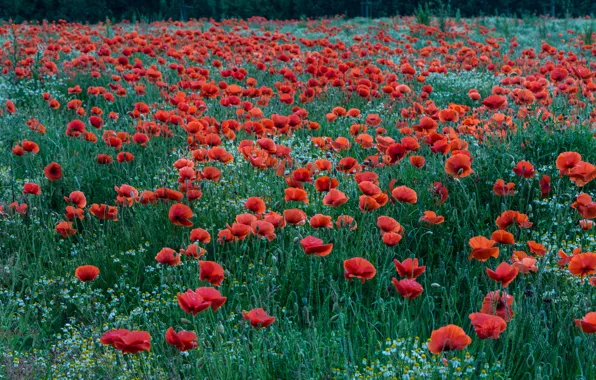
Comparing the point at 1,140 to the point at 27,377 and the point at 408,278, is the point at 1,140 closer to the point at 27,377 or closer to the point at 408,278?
the point at 27,377

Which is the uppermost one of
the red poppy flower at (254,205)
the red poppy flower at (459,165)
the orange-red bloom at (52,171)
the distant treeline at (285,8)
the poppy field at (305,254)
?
the distant treeline at (285,8)

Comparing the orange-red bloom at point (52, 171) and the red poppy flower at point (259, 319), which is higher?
the orange-red bloom at point (52, 171)

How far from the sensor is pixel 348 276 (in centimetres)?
205

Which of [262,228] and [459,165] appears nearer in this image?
[262,228]

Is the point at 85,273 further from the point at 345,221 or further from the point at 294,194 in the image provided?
the point at 345,221

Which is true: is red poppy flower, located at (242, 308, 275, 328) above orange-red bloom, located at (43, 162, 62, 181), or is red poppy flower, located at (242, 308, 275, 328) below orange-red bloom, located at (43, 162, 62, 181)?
below

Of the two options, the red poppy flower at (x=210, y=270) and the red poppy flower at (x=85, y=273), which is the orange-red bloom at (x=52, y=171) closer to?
the red poppy flower at (x=85, y=273)

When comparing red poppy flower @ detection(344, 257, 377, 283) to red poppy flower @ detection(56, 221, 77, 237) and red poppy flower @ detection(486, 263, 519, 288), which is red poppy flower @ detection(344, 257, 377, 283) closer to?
red poppy flower @ detection(486, 263, 519, 288)

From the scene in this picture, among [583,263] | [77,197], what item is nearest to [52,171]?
[77,197]

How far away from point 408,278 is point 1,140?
3519 millimetres

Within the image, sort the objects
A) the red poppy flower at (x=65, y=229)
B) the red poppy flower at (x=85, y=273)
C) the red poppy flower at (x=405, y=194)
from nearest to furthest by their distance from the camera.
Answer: the red poppy flower at (x=85, y=273) → the red poppy flower at (x=405, y=194) → the red poppy flower at (x=65, y=229)

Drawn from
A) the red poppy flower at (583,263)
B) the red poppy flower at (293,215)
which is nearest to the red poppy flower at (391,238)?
the red poppy flower at (293,215)

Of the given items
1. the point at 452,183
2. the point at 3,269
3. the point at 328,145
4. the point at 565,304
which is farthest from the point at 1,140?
the point at 565,304

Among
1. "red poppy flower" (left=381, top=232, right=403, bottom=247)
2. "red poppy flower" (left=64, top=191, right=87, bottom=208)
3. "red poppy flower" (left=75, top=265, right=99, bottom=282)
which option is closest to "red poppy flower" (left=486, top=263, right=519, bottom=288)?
"red poppy flower" (left=381, top=232, right=403, bottom=247)
